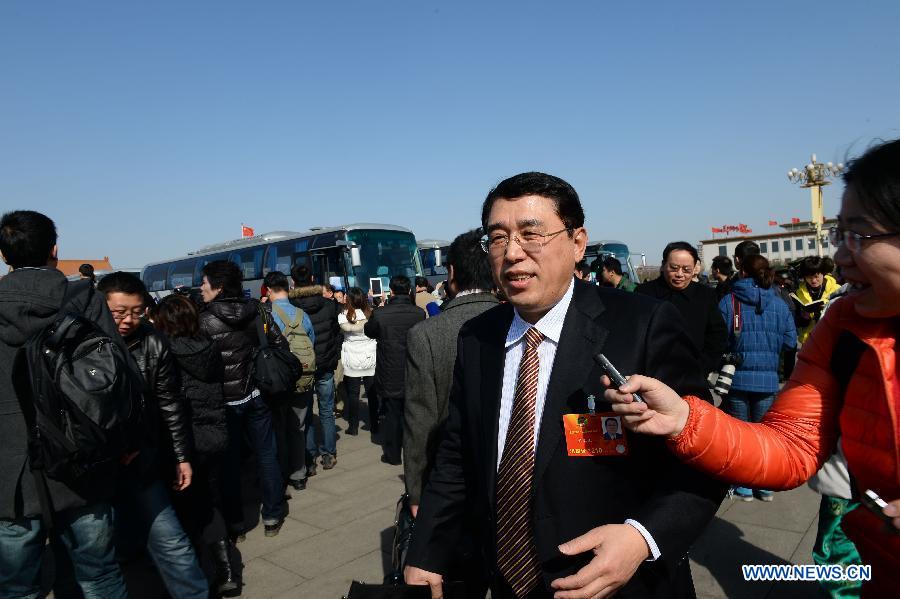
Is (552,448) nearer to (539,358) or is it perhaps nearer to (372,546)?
(539,358)

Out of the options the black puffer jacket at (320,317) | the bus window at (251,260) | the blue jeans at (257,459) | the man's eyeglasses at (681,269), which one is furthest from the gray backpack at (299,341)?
the bus window at (251,260)

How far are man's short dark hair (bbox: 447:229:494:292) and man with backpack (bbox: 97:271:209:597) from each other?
5.77 feet

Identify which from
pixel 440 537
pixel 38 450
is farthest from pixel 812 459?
pixel 38 450

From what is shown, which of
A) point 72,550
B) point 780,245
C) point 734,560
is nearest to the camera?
point 72,550

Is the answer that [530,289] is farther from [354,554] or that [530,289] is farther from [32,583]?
[354,554]

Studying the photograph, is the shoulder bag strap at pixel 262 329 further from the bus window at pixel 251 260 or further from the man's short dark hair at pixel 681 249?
the bus window at pixel 251 260

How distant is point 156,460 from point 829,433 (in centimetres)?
295

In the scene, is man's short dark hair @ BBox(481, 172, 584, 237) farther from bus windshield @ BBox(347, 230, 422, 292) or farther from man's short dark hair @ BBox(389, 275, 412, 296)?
bus windshield @ BBox(347, 230, 422, 292)

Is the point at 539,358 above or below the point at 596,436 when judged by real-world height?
above

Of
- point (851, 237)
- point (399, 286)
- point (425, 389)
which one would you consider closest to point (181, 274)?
point (399, 286)

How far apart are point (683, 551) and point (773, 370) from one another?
3.86 m

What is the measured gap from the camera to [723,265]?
785 centimetres

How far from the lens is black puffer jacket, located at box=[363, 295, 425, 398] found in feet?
20.6

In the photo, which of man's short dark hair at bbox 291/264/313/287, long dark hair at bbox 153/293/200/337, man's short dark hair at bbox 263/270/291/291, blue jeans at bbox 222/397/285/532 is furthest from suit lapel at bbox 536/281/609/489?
man's short dark hair at bbox 291/264/313/287
